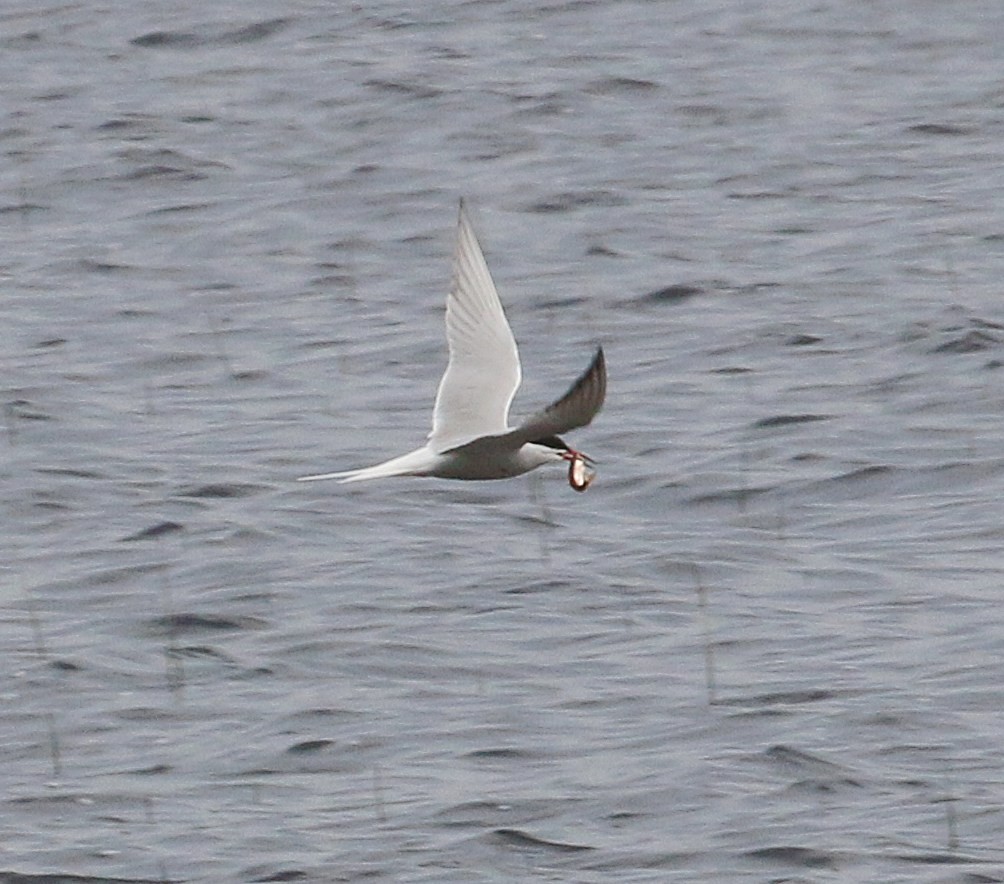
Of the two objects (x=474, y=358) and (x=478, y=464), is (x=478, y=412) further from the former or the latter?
(x=478, y=464)

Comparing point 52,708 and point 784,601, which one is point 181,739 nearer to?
point 52,708

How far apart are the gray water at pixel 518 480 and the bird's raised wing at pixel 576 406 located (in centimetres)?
161

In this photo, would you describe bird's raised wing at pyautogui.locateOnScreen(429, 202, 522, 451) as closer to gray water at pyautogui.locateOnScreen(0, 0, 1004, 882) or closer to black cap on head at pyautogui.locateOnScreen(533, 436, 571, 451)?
black cap on head at pyautogui.locateOnScreen(533, 436, 571, 451)

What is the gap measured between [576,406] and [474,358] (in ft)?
5.95

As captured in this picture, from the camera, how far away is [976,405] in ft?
48.8

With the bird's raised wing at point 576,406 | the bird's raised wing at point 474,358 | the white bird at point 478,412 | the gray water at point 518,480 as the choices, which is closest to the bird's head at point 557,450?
the white bird at point 478,412

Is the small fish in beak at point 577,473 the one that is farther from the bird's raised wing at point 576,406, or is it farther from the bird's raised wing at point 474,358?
the bird's raised wing at point 576,406

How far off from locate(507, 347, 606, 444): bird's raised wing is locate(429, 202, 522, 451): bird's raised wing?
1059 millimetres

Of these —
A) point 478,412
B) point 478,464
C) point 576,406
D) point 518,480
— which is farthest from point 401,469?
point 518,480

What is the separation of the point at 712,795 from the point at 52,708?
2538 millimetres

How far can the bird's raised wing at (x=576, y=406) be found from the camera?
26.7ft

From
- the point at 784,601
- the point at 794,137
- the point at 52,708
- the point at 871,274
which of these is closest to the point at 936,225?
the point at 871,274

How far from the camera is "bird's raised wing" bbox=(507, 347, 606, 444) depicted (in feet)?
26.7

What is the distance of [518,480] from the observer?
47.0 ft
